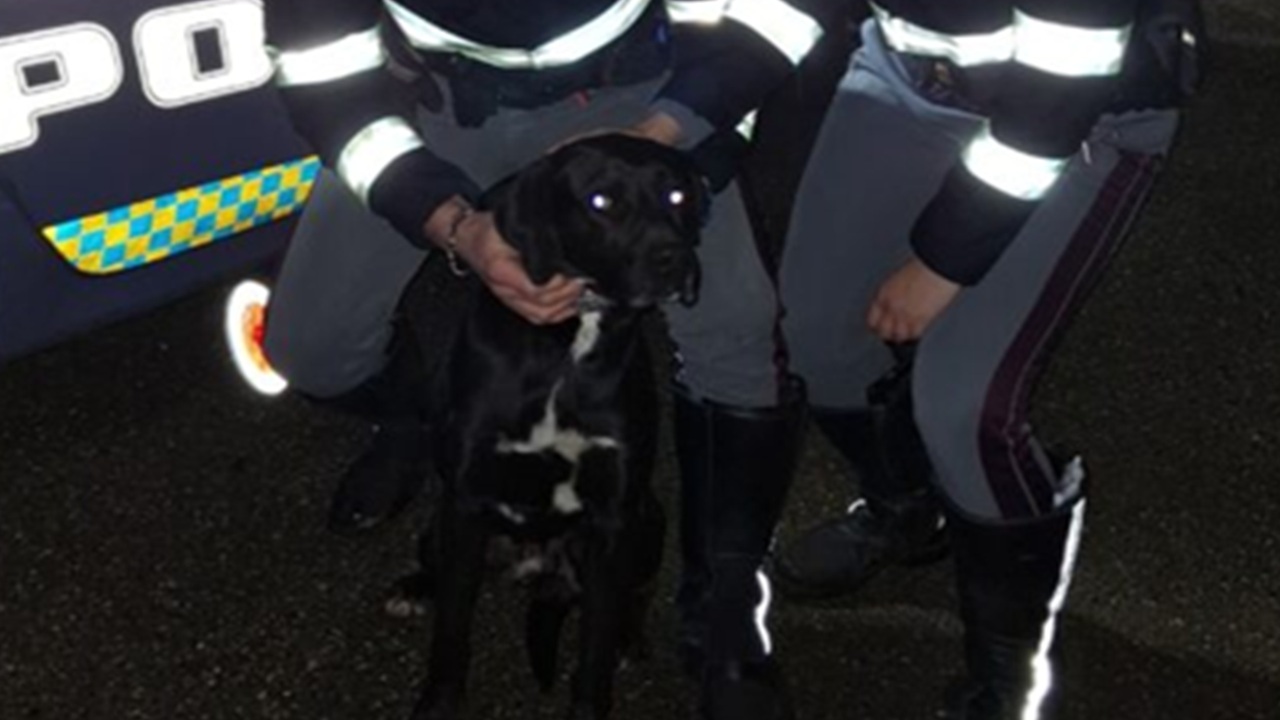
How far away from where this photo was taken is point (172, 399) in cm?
325

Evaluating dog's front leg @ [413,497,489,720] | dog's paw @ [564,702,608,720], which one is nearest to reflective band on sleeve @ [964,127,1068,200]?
dog's front leg @ [413,497,489,720]

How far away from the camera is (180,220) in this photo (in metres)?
2.70

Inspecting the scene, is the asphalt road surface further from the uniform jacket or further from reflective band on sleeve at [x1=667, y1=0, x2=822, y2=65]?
reflective band on sleeve at [x1=667, y1=0, x2=822, y2=65]

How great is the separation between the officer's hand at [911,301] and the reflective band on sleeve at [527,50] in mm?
558

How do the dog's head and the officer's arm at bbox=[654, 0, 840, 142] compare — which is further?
the officer's arm at bbox=[654, 0, 840, 142]

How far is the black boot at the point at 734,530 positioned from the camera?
7.59 feet

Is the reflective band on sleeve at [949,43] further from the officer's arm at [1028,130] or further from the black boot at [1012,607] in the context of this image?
the black boot at [1012,607]

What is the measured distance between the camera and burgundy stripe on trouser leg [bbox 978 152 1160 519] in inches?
83.2

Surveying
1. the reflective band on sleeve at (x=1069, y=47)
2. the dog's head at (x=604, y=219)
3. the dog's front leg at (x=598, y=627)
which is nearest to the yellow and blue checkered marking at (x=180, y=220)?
the dog's head at (x=604, y=219)

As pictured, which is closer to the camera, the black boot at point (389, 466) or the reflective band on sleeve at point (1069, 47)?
the reflective band on sleeve at point (1069, 47)

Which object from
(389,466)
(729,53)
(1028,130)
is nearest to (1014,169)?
(1028,130)

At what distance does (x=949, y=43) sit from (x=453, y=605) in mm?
1087

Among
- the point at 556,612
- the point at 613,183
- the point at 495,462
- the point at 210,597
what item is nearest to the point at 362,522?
the point at 210,597

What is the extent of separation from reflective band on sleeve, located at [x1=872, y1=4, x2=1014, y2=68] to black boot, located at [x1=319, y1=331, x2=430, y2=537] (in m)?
0.99
